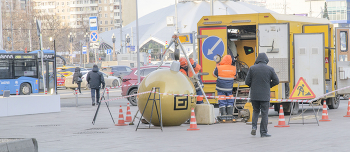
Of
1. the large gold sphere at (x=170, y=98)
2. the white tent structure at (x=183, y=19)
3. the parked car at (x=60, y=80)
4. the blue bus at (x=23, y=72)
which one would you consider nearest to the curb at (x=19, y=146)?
the large gold sphere at (x=170, y=98)

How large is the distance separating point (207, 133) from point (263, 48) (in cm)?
441

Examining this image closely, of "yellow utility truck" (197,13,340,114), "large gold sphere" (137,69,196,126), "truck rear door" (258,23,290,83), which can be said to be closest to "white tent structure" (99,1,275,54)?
"yellow utility truck" (197,13,340,114)

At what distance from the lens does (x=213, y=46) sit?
46.9ft

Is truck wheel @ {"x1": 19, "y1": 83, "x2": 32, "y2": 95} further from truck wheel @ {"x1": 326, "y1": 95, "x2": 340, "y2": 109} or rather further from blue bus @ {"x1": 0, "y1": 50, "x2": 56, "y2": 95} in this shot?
truck wheel @ {"x1": 326, "y1": 95, "x2": 340, "y2": 109}

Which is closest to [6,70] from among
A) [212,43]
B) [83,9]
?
[212,43]

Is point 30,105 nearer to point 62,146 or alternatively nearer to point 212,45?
point 212,45

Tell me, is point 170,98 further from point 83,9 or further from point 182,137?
point 83,9

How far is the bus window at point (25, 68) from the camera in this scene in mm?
29250

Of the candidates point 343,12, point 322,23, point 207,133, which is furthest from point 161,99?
point 343,12

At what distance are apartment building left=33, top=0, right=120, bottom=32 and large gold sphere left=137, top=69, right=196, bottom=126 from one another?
149622mm

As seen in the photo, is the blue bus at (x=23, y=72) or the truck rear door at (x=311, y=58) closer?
the truck rear door at (x=311, y=58)

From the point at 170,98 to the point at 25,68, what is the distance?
20.2m

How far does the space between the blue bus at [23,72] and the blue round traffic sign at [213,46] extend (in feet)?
52.5

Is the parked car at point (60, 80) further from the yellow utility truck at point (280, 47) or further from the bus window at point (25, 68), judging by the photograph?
the yellow utility truck at point (280, 47)
